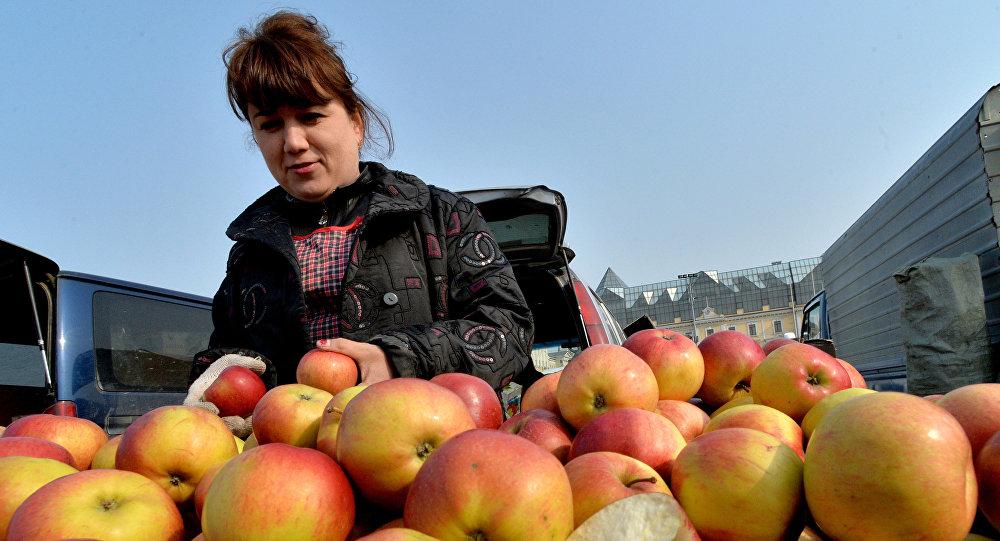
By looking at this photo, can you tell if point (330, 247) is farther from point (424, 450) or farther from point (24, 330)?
point (24, 330)

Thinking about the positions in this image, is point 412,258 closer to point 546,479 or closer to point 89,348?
point 546,479

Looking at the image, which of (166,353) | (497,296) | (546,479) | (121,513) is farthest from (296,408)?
(166,353)

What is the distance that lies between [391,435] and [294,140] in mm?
1468

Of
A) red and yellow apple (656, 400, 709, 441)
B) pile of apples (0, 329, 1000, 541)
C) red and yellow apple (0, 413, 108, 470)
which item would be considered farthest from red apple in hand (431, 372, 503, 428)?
red and yellow apple (0, 413, 108, 470)

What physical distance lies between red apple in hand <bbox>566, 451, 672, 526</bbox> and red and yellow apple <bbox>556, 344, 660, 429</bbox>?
0.41 meters

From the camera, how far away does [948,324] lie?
5676 millimetres

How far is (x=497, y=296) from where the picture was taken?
7.70ft

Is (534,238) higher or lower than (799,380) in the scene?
higher

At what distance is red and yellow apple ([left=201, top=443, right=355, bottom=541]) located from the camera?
970 millimetres

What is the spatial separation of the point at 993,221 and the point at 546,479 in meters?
6.02

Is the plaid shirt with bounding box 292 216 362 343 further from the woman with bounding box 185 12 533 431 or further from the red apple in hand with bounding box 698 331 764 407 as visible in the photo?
the red apple in hand with bounding box 698 331 764 407

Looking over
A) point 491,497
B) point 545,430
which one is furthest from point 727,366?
point 491,497

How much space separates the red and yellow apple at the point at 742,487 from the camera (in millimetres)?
1050

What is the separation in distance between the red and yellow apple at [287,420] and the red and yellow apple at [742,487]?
78cm
